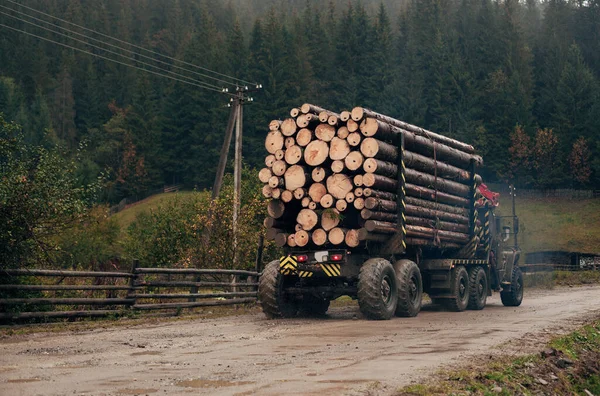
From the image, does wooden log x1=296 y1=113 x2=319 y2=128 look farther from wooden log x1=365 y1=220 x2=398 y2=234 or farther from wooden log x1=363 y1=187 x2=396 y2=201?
wooden log x1=365 y1=220 x2=398 y2=234

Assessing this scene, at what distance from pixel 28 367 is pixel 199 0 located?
158818 millimetres

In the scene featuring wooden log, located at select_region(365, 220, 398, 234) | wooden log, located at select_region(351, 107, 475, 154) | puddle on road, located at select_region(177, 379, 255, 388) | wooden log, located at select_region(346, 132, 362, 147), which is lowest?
puddle on road, located at select_region(177, 379, 255, 388)

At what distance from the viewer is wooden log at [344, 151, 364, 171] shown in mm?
17672

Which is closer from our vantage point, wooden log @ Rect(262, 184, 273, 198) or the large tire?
wooden log @ Rect(262, 184, 273, 198)

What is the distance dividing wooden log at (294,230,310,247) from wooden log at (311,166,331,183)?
1280mm

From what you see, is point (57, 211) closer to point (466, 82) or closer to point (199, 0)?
point (466, 82)

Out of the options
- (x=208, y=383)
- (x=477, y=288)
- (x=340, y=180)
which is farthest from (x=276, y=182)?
(x=208, y=383)

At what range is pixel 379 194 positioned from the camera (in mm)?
18141

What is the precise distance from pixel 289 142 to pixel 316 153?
2.60ft

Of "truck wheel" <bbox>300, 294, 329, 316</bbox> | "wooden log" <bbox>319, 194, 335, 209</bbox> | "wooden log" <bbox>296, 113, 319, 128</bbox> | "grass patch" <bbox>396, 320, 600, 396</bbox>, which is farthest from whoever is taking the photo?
"truck wheel" <bbox>300, 294, 329, 316</bbox>

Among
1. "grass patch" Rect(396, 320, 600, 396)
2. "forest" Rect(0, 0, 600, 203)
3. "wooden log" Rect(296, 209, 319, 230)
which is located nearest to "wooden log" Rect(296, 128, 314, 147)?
"wooden log" Rect(296, 209, 319, 230)

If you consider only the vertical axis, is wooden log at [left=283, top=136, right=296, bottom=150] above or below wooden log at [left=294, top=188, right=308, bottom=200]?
above

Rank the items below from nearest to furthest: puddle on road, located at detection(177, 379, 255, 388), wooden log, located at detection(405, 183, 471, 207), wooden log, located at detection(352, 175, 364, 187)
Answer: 1. puddle on road, located at detection(177, 379, 255, 388)
2. wooden log, located at detection(352, 175, 364, 187)
3. wooden log, located at detection(405, 183, 471, 207)

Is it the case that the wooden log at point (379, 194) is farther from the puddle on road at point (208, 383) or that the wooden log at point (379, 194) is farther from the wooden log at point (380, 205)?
the puddle on road at point (208, 383)
